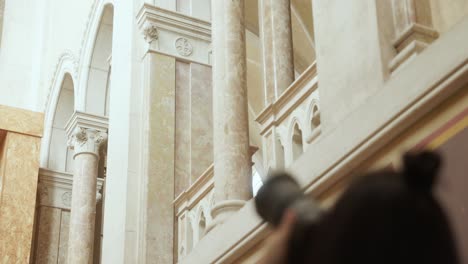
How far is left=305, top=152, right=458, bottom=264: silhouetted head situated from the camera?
3.60 ft

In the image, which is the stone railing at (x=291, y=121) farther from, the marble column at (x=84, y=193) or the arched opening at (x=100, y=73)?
the arched opening at (x=100, y=73)

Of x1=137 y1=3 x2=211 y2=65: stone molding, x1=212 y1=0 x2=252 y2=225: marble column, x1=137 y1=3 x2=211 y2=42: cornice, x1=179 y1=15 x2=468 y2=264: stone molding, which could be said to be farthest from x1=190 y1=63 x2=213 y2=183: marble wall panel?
x1=179 y1=15 x2=468 y2=264: stone molding

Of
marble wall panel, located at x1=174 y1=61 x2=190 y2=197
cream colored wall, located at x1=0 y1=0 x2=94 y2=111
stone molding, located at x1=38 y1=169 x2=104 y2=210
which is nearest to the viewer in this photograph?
marble wall panel, located at x1=174 y1=61 x2=190 y2=197

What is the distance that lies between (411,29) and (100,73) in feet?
25.3

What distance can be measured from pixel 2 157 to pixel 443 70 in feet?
31.1

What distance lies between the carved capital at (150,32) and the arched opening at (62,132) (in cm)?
434

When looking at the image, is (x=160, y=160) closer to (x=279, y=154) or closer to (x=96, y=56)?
(x=279, y=154)

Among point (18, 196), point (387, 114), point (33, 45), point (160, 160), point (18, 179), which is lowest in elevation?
point (387, 114)

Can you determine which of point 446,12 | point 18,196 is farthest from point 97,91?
point 446,12

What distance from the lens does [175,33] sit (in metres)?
9.20

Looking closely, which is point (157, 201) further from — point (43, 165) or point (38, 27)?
point (38, 27)

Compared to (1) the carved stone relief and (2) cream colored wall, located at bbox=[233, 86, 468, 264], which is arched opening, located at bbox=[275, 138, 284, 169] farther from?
(1) the carved stone relief

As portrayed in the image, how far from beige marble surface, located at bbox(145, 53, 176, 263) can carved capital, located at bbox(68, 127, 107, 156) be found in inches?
112

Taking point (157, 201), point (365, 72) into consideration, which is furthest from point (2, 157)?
point (365, 72)
